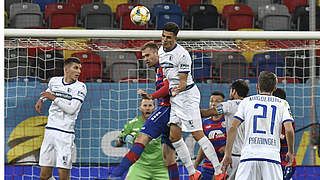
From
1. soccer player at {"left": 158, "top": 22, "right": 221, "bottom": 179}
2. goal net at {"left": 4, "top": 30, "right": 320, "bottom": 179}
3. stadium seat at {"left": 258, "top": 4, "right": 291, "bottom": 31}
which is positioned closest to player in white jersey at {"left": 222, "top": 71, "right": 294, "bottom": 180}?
soccer player at {"left": 158, "top": 22, "right": 221, "bottom": 179}

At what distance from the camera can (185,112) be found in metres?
6.59

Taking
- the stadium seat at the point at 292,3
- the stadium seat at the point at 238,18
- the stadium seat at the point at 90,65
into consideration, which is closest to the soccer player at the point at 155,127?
the stadium seat at the point at 90,65

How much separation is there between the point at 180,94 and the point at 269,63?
4.46 meters

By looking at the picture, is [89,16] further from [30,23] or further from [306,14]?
[306,14]

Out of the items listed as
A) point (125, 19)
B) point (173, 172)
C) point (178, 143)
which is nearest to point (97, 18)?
point (125, 19)

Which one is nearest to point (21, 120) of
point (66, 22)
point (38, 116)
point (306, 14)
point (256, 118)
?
point (38, 116)

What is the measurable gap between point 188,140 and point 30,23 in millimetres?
4744

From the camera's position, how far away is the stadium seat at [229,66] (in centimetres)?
1041

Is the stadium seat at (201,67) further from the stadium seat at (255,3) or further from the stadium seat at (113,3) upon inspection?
the stadium seat at (113,3)

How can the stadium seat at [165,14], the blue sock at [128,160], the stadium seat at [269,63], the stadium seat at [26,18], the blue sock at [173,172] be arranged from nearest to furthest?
the blue sock at [128,160], the blue sock at [173,172], the stadium seat at [269,63], the stadium seat at [26,18], the stadium seat at [165,14]

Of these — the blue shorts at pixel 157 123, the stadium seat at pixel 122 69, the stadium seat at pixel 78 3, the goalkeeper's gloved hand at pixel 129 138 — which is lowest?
the goalkeeper's gloved hand at pixel 129 138

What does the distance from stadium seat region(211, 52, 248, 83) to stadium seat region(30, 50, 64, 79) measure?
279 cm

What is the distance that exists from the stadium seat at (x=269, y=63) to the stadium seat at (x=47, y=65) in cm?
366

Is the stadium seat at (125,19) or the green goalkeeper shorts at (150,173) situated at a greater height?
the stadium seat at (125,19)
